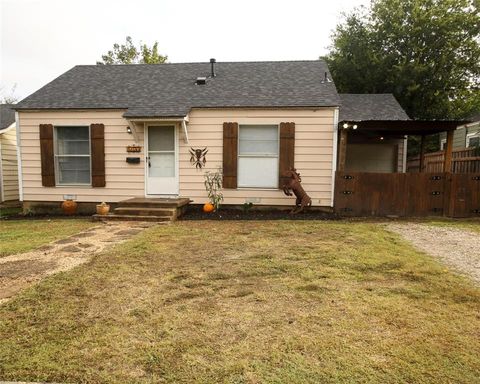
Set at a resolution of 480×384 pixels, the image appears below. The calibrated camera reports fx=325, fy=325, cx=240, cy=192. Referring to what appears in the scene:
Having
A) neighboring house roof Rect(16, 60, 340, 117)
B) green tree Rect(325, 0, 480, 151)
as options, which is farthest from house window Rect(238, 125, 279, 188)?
green tree Rect(325, 0, 480, 151)

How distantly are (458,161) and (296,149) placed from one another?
725 cm

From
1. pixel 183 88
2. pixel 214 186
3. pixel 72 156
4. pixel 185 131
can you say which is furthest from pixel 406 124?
pixel 72 156

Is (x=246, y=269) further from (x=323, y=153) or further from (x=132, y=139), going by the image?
(x=132, y=139)

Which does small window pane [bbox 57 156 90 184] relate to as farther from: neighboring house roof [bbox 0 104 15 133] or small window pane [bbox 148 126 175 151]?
neighboring house roof [bbox 0 104 15 133]

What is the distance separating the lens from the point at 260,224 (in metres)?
6.90

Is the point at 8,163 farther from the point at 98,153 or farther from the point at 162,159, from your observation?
the point at 162,159

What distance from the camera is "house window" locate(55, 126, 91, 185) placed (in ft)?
28.6

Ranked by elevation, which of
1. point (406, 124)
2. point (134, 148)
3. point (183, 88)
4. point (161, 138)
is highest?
point (183, 88)

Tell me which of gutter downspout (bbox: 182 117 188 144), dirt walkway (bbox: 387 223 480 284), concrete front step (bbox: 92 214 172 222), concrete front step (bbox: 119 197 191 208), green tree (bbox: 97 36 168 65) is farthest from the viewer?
green tree (bbox: 97 36 168 65)

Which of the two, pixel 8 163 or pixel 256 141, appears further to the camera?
pixel 8 163

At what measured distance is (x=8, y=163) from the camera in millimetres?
11555

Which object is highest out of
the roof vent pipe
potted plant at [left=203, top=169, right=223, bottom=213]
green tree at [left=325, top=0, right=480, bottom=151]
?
green tree at [left=325, top=0, right=480, bottom=151]

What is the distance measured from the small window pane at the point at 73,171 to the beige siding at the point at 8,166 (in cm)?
414

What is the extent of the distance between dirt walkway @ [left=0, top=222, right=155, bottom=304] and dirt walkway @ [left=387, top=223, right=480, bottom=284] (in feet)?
15.7
